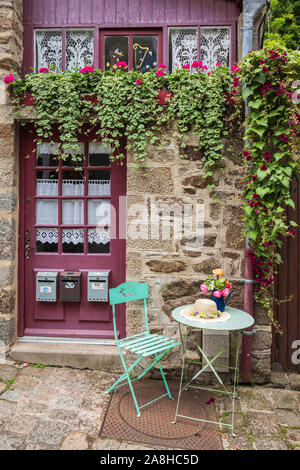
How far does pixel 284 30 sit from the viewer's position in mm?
4859

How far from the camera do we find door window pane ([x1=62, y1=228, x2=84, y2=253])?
12.5 ft

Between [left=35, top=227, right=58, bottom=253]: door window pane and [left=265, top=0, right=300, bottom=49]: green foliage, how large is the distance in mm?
3860

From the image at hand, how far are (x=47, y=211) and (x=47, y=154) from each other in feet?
1.98

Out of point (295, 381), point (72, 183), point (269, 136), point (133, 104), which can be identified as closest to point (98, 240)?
point (72, 183)

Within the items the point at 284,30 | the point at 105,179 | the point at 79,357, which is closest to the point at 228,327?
the point at 79,357

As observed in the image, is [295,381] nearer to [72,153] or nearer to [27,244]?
[27,244]

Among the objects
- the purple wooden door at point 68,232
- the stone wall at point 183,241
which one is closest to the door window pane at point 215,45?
the stone wall at point 183,241

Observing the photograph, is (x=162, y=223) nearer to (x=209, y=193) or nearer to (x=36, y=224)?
(x=209, y=193)

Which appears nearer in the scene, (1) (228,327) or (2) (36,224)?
(1) (228,327)

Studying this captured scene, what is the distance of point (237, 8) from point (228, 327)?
3.24 metres

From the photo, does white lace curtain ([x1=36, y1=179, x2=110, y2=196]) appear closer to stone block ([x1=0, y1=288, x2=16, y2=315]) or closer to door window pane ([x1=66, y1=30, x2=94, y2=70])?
stone block ([x1=0, y1=288, x2=16, y2=315])

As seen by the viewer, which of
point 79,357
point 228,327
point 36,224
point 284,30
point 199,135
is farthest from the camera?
point 284,30

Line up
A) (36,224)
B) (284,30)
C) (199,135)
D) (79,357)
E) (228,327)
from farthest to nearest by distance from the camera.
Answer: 1. (284,30)
2. (36,224)
3. (79,357)
4. (199,135)
5. (228,327)

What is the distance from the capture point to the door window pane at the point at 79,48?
3830 mm
